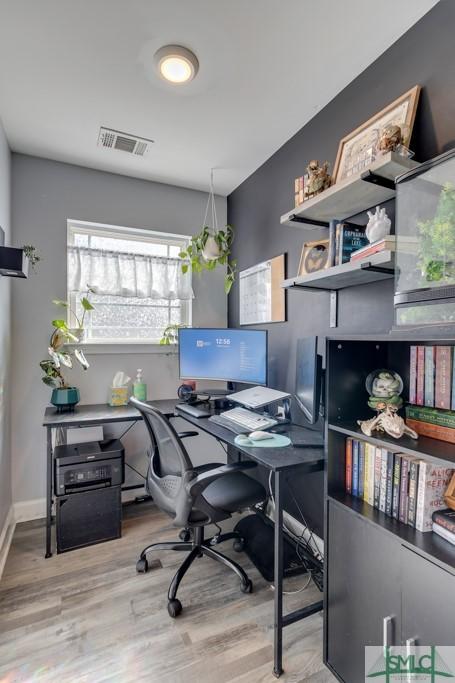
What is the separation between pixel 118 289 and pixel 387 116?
2.05 m

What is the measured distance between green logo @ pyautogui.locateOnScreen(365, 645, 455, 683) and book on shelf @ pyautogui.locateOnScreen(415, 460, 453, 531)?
1.00 feet

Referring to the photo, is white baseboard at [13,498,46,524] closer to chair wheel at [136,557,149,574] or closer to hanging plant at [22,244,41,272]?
chair wheel at [136,557,149,574]

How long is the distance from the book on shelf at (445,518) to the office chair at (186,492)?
746 millimetres

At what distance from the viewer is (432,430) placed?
1.12m

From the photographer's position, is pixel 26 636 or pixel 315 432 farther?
pixel 315 432

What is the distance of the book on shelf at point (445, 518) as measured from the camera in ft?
3.19

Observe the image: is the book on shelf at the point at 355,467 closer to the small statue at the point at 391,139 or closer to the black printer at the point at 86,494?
the small statue at the point at 391,139

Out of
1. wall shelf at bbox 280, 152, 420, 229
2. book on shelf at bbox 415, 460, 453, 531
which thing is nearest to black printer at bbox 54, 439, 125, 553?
book on shelf at bbox 415, 460, 453, 531

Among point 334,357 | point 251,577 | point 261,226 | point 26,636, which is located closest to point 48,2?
point 261,226

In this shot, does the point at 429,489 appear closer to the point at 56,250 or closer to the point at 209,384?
the point at 209,384

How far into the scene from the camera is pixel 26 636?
142 cm

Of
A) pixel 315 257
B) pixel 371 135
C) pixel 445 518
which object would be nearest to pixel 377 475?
pixel 445 518

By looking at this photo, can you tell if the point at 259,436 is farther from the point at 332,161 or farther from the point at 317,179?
the point at 332,161

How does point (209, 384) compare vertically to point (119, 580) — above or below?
above
